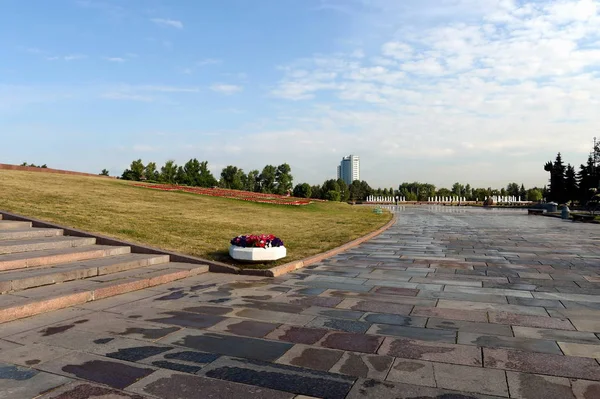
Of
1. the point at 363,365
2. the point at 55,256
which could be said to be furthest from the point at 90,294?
the point at 363,365

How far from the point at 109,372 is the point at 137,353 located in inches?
19.5

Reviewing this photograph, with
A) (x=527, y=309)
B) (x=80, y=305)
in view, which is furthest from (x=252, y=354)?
(x=527, y=309)

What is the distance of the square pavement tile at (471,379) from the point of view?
3.59 meters

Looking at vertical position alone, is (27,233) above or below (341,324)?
above

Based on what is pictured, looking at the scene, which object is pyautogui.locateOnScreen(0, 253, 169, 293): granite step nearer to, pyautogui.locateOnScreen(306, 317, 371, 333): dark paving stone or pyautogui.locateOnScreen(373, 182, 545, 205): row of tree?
pyautogui.locateOnScreen(306, 317, 371, 333): dark paving stone

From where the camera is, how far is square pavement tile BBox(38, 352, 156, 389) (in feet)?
12.3

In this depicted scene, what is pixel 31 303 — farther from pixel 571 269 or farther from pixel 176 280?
pixel 571 269

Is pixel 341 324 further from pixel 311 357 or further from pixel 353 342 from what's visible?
pixel 311 357

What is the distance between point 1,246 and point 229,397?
7.10 meters

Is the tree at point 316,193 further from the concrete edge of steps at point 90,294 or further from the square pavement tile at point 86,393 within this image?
the square pavement tile at point 86,393

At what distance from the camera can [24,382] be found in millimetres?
3650

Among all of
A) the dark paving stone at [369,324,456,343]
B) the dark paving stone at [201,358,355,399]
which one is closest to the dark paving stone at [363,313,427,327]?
the dark paving stone at [369,324,456,343]

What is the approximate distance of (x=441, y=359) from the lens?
4.29 meters

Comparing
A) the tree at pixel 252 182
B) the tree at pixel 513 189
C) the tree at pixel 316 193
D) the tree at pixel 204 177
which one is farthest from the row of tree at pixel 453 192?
the tree at pixel 204 177
